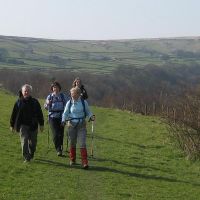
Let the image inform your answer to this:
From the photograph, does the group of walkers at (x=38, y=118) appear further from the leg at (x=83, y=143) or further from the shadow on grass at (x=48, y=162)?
the shadow on grass at (x=48, y=162)

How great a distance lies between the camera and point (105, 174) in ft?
41.2

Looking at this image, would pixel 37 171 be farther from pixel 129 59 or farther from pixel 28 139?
pixel 129 59

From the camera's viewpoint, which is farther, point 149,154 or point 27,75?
point 27,75

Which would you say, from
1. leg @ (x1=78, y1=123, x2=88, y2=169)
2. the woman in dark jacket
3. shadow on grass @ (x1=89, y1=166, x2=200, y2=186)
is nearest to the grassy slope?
shadow on grass @ (x1=89, y1=166, x2=200, y2=186)

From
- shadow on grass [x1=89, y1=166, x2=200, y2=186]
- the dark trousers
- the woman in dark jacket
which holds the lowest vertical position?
shadow on grass [x1=89, y1=166, x2=200, y2=186]

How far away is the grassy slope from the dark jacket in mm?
1112

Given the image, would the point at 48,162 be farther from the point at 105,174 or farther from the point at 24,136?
the point at 105,174

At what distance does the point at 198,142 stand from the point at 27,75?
70.5m

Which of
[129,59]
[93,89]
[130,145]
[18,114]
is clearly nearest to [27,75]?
[93,89]

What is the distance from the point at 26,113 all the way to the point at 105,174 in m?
2.67

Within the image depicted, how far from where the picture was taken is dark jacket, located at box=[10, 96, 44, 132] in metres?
13.0

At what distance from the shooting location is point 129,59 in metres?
137

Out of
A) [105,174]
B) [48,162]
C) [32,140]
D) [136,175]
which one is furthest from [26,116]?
[136,175]

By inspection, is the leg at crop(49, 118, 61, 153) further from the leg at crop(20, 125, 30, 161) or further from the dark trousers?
the leg at crop(20, 125, 30, 161)
